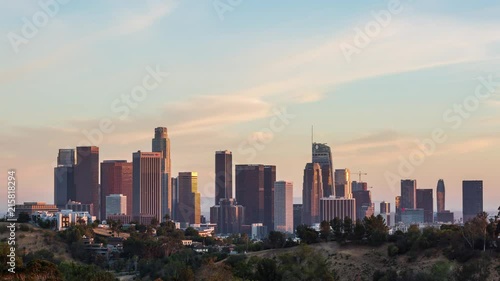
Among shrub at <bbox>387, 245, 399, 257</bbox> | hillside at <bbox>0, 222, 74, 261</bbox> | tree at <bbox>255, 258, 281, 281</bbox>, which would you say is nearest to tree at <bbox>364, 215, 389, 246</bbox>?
shrub at <bbox>387, 245, 399, 257</bbox>

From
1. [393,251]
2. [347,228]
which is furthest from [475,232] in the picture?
[347,228]

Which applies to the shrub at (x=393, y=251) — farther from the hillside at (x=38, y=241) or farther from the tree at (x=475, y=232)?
the hillside at (x=38, y=241)

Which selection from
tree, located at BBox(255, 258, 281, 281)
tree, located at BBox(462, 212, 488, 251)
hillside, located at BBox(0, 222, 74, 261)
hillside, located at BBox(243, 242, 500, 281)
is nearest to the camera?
tree, located at BBox(255, 258, 281, 281)

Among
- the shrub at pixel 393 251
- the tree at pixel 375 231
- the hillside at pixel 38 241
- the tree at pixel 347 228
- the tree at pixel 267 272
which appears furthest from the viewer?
the hillside at pixel 38 241

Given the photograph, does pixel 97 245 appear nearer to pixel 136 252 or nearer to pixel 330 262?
pixel 136 252

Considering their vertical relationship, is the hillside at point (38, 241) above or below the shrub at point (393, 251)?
below

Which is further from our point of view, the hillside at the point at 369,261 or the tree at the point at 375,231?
the tree at the point at 375,231

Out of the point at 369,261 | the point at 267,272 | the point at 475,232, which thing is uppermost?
the point at 475,232

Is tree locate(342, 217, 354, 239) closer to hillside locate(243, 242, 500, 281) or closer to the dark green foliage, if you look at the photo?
hillside locate(243, 242, 500, 281)

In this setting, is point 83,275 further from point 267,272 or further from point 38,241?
point 38,241

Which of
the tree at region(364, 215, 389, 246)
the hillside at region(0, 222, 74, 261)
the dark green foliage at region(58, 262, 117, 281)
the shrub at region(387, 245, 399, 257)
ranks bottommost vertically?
the hillside at region(0, 222, 74, 261)

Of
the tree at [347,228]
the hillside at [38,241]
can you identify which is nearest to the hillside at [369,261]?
the tree at [347,228]
